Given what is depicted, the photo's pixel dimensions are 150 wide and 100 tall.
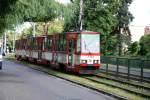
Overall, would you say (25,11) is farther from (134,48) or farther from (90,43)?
(134,48)

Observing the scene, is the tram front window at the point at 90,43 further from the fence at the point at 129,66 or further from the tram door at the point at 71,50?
the fence at the point at 129,66

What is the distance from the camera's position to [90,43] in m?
34.7

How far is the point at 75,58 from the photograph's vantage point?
114 ft

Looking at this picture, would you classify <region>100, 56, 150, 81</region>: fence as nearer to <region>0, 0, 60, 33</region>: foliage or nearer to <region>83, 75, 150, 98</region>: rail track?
<region>83, 75, 150, 98</region>: rail track

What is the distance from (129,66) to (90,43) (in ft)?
14.0

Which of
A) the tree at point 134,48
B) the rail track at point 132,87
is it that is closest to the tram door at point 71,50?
the rail track at point 132,87

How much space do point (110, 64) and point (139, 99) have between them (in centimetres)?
1623

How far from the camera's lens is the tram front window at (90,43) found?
34469 millimetres

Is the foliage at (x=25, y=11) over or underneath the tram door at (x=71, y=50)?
over

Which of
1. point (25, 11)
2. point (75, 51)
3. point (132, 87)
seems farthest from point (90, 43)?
point (132, 87)

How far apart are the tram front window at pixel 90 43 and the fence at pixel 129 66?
63.5 inches

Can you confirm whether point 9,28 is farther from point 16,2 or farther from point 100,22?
point 100,22

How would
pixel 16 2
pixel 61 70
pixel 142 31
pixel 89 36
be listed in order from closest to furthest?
pixel 16 2, pixel 89 36, pixel 61 70, pixel 142 31

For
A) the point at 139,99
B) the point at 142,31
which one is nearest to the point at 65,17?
the point at 139,99
